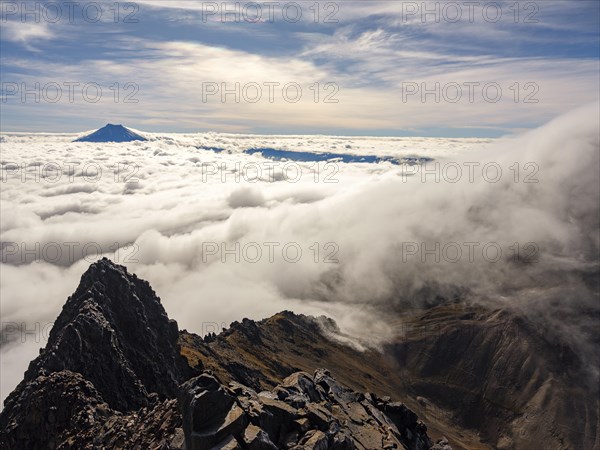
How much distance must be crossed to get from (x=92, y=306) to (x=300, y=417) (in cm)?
9956

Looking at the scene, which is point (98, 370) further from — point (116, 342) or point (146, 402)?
point (146, 402)

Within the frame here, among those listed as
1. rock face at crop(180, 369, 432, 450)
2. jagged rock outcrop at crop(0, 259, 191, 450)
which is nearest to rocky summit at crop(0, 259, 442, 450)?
rock face at crop(180, 369, 432, 450)

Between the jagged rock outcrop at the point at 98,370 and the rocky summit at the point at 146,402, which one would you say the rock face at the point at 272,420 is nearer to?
the rocky summit at the point at 146,402

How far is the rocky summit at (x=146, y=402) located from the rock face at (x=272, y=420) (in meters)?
0.15

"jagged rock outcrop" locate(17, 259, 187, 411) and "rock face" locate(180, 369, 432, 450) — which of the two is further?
"jagged rock outcrop" locate(17, 259, 187, 411)

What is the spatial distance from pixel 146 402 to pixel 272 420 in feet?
217

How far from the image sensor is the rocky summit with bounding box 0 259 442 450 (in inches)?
2386

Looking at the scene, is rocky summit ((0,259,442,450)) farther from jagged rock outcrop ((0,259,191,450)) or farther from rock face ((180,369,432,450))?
jagged rock outcrop ((0,259,191,450))

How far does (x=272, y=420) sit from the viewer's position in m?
66.9

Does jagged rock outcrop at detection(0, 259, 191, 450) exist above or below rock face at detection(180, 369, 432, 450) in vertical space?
below

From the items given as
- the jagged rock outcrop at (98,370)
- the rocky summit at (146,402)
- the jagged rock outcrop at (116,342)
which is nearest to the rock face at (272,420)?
the rocky summit at (146,402)

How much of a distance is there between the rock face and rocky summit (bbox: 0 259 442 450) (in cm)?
15

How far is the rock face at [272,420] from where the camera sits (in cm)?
5744

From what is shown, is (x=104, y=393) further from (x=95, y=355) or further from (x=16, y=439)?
(x=16, y=439)
